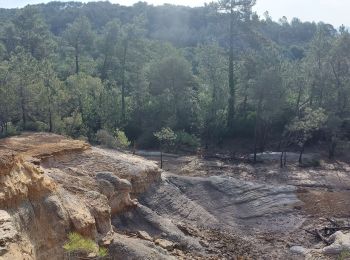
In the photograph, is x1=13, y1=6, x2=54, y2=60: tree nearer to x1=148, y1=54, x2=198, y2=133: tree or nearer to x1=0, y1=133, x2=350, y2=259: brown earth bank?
x1=148, y1=54, x2=198, y2=133: tree

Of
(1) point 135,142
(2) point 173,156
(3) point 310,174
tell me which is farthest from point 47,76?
(3) point 310,174

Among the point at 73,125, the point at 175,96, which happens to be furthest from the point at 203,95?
the point at 73,125

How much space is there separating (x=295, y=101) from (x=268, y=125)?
5.95 meters

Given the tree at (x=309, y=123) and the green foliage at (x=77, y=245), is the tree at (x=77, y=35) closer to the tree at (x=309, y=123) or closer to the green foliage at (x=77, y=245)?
the tree at (x=309, y=123)

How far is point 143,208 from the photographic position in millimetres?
29000

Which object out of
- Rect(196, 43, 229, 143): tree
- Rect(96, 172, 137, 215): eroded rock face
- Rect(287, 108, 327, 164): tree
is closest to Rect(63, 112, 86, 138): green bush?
Rect(196, 43, 229, 143): tree

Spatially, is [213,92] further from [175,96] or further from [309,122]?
[309,122]

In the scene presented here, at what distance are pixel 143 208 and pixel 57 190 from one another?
26.2ft

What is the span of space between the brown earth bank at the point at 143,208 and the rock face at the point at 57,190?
0.05 metres

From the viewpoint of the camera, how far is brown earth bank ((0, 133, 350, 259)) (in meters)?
19.5

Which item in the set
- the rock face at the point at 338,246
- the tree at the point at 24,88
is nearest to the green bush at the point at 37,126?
the tree at the point at 24,88

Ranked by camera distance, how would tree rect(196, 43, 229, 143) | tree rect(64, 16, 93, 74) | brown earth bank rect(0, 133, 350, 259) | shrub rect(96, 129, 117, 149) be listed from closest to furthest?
brown earth bank rect(0, 133, 350, 259) → shrub rect(96, 129, 117, 149) → tree rect(196, 43, 229, 143) → tree rect(64, 16, 93, 74)

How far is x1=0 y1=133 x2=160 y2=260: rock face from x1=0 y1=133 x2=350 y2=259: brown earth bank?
0.05 metres

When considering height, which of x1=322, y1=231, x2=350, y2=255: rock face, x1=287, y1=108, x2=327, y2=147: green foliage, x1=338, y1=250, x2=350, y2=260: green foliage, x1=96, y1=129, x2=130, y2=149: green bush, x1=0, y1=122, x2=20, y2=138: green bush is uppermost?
x1=287, y1=108, x2=327, y2=147: green foliage
